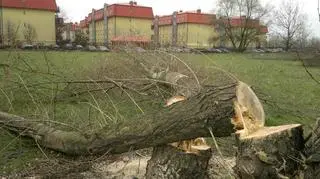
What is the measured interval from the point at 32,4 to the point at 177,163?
1690 inches

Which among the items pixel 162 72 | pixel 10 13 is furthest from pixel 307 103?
pixel 10 13

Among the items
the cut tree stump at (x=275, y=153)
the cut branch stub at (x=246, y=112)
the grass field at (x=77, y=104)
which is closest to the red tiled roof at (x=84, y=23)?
the grass field at (x=77, y=104)

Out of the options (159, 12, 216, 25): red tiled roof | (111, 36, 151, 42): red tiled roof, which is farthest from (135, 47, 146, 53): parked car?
(159, 12, 216, 25): red tiled roof

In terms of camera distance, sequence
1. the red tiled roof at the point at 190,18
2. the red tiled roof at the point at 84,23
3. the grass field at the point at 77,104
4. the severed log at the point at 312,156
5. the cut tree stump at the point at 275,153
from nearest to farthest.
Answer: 1. the severed log at the point at 312,156
2. the cut tree stump at the point at 275,153
3. the grass field at the point at 77,104
4. the red tiled roof at the point at 190,18
5. the red tiled roof at the point at 84,23

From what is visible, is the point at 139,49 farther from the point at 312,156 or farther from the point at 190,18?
the point at 190,18

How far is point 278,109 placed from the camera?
820 centimetres

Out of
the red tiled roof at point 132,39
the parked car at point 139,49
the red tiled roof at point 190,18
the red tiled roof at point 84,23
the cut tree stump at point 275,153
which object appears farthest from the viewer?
the red tiled roof at point 84,23

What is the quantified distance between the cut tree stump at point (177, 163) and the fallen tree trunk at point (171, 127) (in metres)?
0.16

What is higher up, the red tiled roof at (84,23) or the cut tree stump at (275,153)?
the red tiled roof at (84,23)

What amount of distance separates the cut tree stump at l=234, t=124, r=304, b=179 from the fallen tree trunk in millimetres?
358

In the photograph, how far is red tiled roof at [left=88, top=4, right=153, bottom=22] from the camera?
155ft

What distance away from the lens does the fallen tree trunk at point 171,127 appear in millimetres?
3814

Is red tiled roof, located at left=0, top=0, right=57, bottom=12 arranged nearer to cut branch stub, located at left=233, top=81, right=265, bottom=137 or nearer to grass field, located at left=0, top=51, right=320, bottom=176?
grass field, located at left=0, top=51, right=320, bottom=176

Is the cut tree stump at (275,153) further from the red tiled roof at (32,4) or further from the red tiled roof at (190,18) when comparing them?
the red tiled roof at (190,18)
